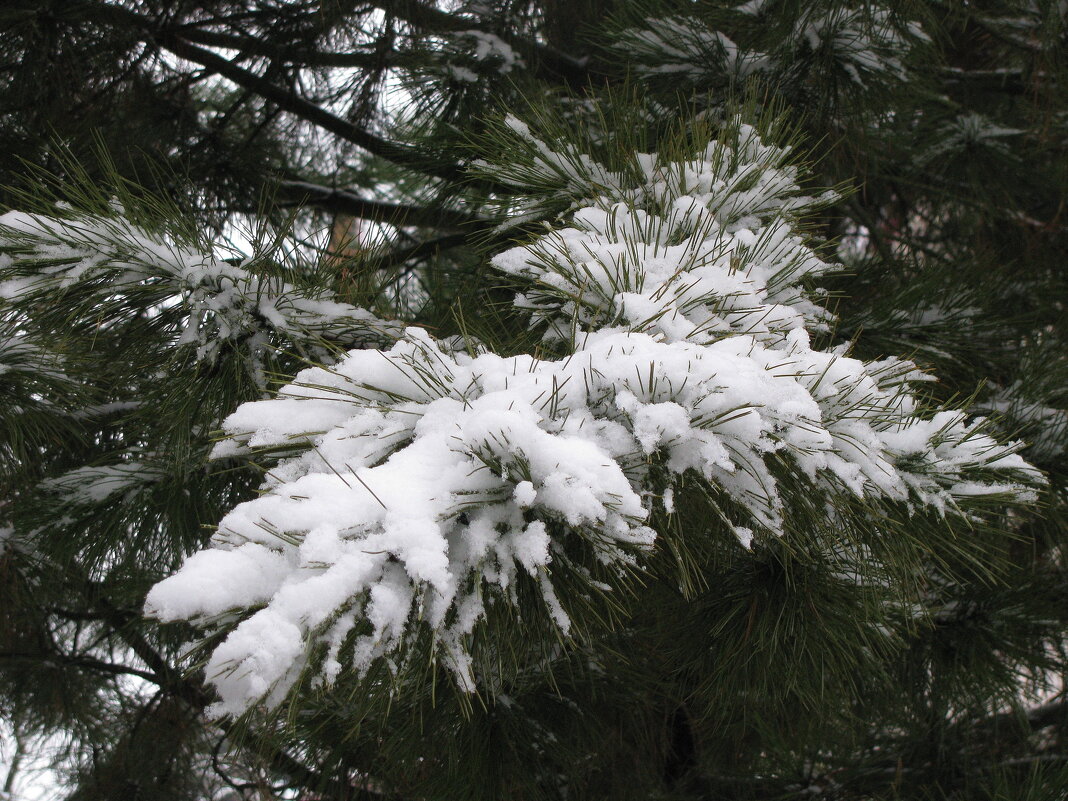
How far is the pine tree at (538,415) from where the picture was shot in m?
0.46

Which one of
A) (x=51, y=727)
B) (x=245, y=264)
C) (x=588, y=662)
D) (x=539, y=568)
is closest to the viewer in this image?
(x=539, y=568)

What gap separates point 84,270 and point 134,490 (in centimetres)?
44

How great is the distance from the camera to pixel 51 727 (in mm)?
1979

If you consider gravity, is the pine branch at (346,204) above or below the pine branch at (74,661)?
above

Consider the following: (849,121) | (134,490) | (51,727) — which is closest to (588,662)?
(134,490)

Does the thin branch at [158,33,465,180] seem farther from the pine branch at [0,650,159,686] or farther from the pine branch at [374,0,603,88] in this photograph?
the pine branch at [0,650,159,686]

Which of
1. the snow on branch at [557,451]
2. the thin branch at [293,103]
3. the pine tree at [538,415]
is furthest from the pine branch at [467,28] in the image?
the snow on branch at [557,451]

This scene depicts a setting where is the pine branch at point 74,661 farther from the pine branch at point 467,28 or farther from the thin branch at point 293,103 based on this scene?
the pine branch at point 467,28

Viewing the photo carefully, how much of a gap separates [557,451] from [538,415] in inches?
2.0

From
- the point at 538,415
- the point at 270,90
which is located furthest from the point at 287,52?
the point at 538,415

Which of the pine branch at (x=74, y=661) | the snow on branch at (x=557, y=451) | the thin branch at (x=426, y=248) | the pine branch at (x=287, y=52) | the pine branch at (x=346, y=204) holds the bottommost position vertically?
the snow on branch at (x=557, y=451)

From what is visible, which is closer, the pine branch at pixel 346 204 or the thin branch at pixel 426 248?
the thin branch at pixel 426 248

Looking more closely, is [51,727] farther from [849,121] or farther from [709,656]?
[849,121]

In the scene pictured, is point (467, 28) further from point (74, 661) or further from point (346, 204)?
point (74, 661)
